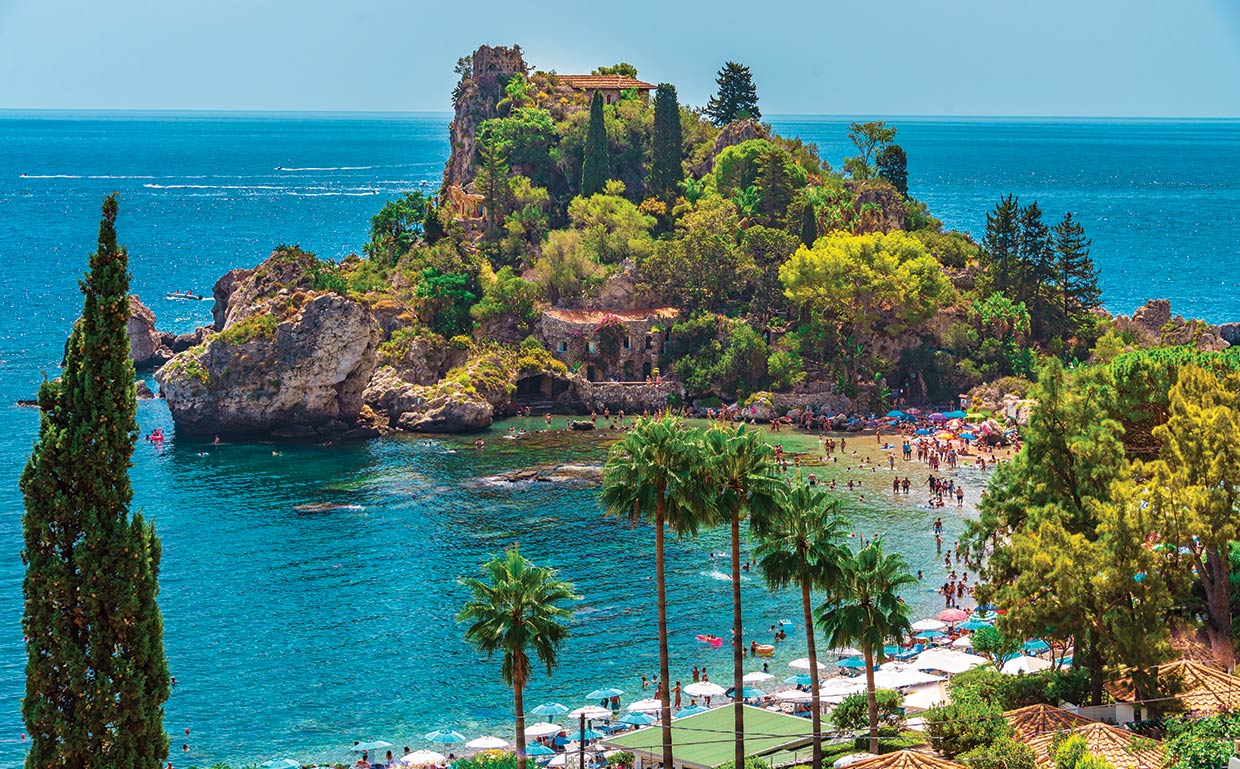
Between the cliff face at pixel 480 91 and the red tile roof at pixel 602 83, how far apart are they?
4144mm

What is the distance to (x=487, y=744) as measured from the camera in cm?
5584

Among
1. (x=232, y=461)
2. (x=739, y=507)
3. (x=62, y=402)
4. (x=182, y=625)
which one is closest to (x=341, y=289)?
(x=232, y=461)

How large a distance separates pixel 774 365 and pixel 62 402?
80.6 meters

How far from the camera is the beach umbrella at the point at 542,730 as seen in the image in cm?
5592

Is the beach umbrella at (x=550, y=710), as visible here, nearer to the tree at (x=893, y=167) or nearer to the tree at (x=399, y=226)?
the tree at (x=399, y=226)

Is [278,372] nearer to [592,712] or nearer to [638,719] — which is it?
[592,712]

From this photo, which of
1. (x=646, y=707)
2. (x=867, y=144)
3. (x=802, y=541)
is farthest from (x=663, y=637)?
(x=867, y=144)

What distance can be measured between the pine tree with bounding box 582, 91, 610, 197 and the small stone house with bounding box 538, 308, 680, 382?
685 inches

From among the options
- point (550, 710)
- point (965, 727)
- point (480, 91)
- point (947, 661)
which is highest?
point (480, 91)

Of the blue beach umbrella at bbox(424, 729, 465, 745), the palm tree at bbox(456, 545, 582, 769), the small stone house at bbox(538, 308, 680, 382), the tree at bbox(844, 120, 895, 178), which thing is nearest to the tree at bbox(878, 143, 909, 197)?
the tree at bbox(844, 120, 895, 178)

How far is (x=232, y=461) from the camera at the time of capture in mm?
97938

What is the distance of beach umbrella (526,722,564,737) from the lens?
5592cm

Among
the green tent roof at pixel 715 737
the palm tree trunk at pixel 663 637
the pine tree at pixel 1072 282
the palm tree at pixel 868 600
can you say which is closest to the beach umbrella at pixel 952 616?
the green tent roof at pixel 715 737

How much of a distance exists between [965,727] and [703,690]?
14245mm
